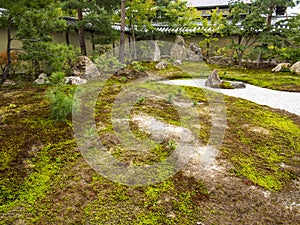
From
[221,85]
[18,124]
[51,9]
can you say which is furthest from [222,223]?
[221,85]

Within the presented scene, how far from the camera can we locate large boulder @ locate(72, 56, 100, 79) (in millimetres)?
8745

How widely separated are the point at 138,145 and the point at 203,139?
1.07 metres

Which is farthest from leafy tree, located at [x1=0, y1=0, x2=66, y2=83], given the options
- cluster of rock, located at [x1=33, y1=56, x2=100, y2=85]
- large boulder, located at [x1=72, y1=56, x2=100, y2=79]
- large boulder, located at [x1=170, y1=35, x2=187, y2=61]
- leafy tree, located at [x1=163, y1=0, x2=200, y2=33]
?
leafy tree, located at [x1=163, y1=0, x2=200, y2=33]

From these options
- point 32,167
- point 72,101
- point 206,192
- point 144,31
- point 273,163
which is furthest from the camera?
point 144,31

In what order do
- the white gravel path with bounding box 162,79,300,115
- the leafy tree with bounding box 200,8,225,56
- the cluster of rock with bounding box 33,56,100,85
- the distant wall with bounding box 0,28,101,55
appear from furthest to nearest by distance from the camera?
the leafy tree with bounding box 200,8,225,56 < the distant wall with bounding box 0,28,101,55 < the cluster of rock with bounding box 33,56,100,85 < the white gravel path with bounding box 162,79,300,115

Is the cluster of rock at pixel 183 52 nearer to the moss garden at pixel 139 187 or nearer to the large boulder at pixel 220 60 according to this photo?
the large boulder at pixel 220 60

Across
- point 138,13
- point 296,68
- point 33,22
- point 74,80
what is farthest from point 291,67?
point 33,22

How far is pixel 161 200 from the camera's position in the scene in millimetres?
2545

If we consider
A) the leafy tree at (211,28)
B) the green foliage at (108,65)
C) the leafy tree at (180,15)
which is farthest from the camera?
the leafy tree at (180,15)

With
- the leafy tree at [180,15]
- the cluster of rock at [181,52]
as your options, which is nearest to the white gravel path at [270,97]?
the cluster of rock at [181,52]

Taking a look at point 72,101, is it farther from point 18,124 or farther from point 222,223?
point 222,223

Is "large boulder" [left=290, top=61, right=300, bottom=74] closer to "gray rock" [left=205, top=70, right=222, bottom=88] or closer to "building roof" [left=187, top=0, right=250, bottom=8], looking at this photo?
"gray rock" [left=205, top=70, right=222, bottom=88]

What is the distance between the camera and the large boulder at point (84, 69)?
874 centimetres

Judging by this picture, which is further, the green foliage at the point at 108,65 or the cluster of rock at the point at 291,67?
the cluster of rock at the point at 291,67
